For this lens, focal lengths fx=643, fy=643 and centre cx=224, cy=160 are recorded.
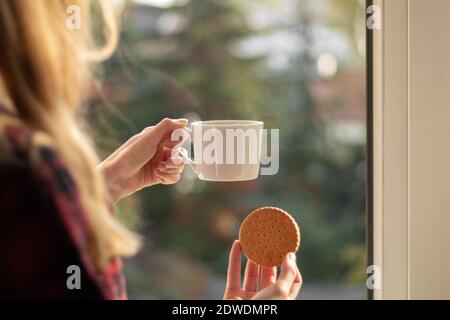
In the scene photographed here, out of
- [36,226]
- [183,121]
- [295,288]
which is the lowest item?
[295,288]

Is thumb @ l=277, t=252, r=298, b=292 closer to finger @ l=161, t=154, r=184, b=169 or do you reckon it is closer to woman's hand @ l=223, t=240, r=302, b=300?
woman's hand @ l=223, t=240, r=302, b=300

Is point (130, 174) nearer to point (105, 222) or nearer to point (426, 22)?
point (105, 222)

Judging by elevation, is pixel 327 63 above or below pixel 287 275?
above

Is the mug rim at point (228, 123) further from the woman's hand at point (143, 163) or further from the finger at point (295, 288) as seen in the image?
the finger at point (295, 288)

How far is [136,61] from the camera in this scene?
1.02 m

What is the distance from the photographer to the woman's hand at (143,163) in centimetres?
98

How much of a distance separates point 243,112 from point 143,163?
18 cm

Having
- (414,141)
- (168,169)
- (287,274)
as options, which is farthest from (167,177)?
(414,141)

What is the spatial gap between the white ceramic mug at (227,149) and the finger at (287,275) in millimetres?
147

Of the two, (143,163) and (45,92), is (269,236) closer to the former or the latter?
(143,163)

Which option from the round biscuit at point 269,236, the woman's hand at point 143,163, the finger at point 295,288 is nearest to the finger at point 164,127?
the woman's hand at point 143,163

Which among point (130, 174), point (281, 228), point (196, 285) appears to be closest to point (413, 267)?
point (281, 228)

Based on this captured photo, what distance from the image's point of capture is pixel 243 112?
3.41ft

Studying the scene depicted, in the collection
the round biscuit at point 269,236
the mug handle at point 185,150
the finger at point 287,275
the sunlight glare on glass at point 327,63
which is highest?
the sunlight glare on glass at point 327,63
